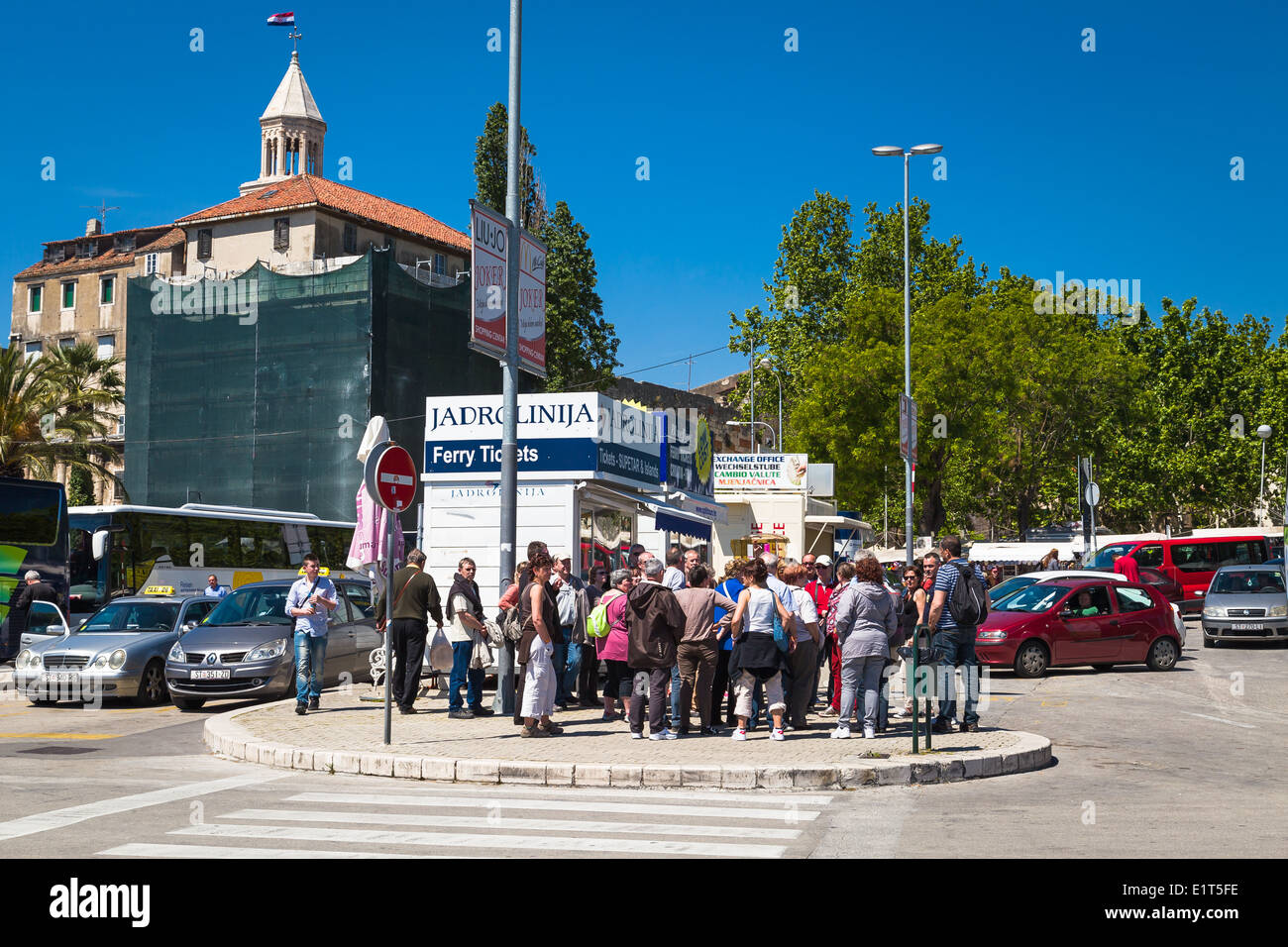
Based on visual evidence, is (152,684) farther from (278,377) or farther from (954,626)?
(278,377)

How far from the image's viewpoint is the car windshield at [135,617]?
60.2ft

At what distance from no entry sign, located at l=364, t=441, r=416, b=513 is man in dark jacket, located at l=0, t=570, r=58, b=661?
13909mm

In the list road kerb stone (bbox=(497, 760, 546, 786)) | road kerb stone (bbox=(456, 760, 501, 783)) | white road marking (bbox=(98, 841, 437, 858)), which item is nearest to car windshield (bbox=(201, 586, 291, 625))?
road kerb stone (bbox=(456, 760, 501, 783))

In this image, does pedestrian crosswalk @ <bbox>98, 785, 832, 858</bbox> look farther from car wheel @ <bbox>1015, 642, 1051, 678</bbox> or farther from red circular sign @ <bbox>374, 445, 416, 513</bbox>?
car wheel @ <bbox>1015, 642, 1051, 678</bbox>

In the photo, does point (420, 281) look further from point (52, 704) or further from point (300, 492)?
point (52, 704)

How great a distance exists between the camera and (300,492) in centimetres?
5366

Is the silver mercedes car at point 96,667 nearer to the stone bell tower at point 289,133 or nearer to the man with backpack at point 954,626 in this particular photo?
the man with backpack at point 954,626

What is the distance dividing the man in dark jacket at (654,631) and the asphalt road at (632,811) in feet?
7.19

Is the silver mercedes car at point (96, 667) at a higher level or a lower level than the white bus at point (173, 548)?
lower

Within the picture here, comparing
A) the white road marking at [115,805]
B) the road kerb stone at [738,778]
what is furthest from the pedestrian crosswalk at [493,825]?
the white road marking at [115,805]

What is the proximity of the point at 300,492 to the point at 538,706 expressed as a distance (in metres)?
43.4

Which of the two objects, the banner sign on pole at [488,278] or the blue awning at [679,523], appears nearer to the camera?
the banner sign on pole at [488,278]
